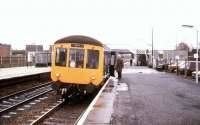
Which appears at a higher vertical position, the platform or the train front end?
the train front end

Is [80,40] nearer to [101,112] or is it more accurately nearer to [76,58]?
[76,58]

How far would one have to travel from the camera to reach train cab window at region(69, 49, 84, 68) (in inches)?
759

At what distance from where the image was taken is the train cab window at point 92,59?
760 inches

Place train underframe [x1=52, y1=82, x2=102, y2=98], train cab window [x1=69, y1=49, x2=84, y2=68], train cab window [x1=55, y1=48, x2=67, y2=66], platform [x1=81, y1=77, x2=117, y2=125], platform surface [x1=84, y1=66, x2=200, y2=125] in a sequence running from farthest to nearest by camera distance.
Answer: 1. train cab window [x1=55, y1=48, x2=67, y2=66]
2. train cab window [x1=69, y1=49, x2=84, y2=68]
3. train underframe [x1=52, y1=82, x2=102, y2=98]
4. platform surface [x1=84, y1=66, x2=200, y2=125]
5. platform [x1=81, y1=77, x2=117, y2=125]

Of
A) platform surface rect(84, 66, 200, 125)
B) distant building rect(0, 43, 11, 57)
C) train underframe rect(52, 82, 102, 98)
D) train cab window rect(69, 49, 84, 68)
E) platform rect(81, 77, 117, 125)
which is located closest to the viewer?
platform rect(81, 77, 117, 125)

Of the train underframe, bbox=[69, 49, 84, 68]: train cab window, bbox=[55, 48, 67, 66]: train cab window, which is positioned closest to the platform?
the train underframe

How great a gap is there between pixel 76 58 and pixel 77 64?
0.30m

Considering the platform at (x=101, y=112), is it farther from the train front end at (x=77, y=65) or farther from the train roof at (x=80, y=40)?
the train roof at (x=80, y=40)

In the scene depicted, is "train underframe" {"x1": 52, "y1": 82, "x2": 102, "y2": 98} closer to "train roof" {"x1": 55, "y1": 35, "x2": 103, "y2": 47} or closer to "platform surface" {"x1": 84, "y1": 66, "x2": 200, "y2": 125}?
"platform surface" {"x1": 84, "y1": 66, "x2": 200, "y2": 125}

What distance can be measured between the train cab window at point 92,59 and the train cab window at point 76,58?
310mm

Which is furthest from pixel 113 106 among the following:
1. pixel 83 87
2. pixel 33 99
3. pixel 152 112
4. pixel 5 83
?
pixel 5 83

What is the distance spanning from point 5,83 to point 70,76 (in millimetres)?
9069

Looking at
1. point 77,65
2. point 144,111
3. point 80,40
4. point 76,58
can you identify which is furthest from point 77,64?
point 144,111

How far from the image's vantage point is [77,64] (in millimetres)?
19312
